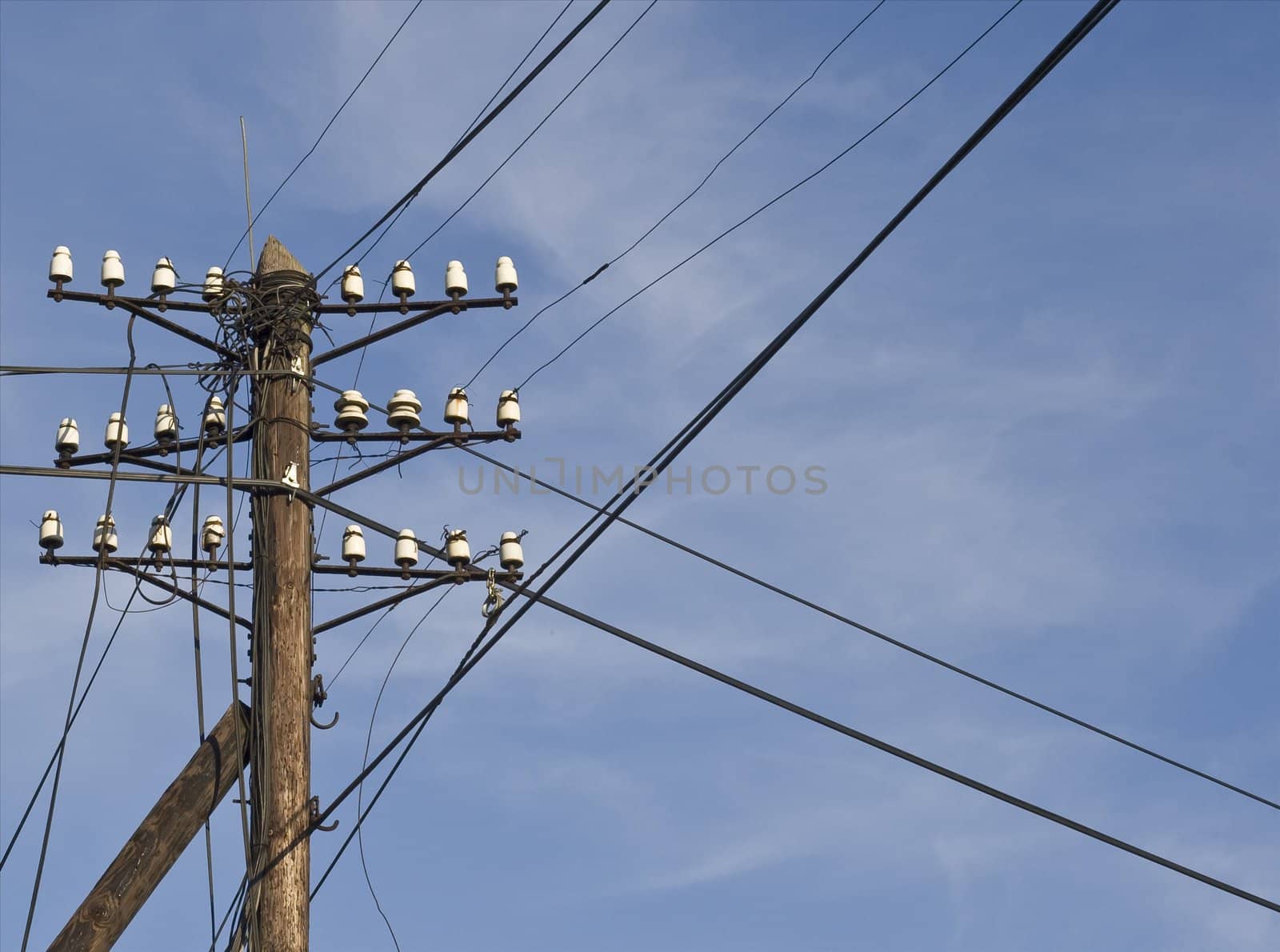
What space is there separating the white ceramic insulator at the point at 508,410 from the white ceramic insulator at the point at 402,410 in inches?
22.3

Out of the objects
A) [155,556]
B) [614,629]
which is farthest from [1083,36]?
[155,556]

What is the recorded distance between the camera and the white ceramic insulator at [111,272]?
1082 cm

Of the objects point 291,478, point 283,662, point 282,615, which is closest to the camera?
point 283,662

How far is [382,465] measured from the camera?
11.0 meters

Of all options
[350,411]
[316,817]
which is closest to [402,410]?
[350,411]

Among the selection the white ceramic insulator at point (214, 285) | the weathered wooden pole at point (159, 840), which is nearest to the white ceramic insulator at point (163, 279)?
the white ceramic insulator at point (214, 285)

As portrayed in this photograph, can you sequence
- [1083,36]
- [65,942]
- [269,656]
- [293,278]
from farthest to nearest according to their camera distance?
[293,278], [269,656], [65,942], [1083,36]

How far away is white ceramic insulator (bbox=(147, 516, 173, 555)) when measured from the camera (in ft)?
36.7

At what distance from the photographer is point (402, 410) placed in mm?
11094

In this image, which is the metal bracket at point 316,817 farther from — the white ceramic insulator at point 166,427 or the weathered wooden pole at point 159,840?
the white ceramic insulator at point 166,427

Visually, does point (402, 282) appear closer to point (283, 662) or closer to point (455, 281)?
point (455, 281)

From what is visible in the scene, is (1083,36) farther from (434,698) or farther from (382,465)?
(382,465)

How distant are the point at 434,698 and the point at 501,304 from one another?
2.97 m

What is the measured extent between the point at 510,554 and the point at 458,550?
33 centimetres
